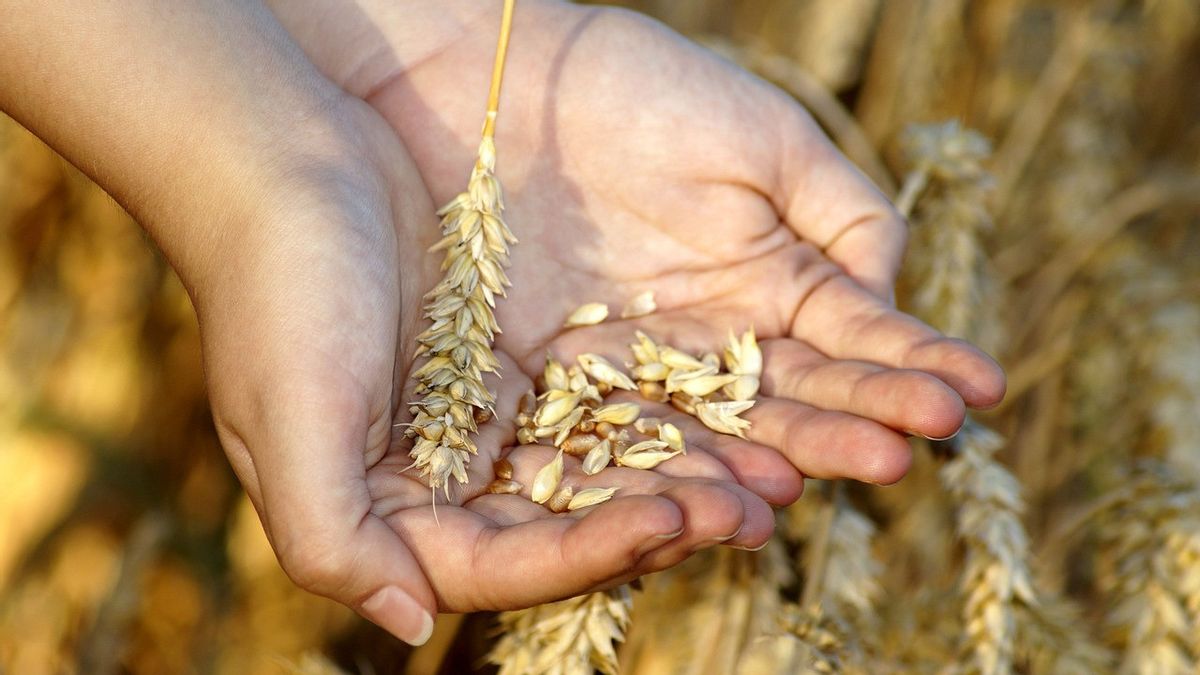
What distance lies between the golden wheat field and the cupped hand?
18 centimetres

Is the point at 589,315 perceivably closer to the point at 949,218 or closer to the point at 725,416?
the point at 725,416

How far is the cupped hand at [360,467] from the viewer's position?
1035mm

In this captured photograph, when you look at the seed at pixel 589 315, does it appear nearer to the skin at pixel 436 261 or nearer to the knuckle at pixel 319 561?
the skin at pixel 436 261

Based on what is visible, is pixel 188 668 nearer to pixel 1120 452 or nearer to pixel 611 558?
pixel 611 558

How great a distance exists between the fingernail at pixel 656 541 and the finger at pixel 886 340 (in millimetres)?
498

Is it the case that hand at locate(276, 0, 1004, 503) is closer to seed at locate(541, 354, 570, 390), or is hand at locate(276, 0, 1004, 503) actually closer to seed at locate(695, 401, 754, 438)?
seed at locate(541, 354, 570, 390)

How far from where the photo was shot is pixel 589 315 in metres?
1.60

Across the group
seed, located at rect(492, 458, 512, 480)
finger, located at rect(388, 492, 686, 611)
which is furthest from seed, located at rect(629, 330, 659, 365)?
finger, located at rect(388, 492, 686, 611)

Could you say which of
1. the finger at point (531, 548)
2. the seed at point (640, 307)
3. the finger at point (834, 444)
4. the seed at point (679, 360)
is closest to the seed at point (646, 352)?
the seed at point (679, 360)

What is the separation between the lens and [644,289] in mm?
1708

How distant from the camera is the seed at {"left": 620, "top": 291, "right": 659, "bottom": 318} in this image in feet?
5.43

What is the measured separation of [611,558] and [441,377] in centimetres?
38

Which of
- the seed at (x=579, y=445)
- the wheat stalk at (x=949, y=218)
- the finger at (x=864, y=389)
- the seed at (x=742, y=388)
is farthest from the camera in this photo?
the wheat stalk at (x=949, y=218)

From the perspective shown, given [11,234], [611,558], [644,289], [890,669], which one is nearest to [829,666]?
[890,669]
